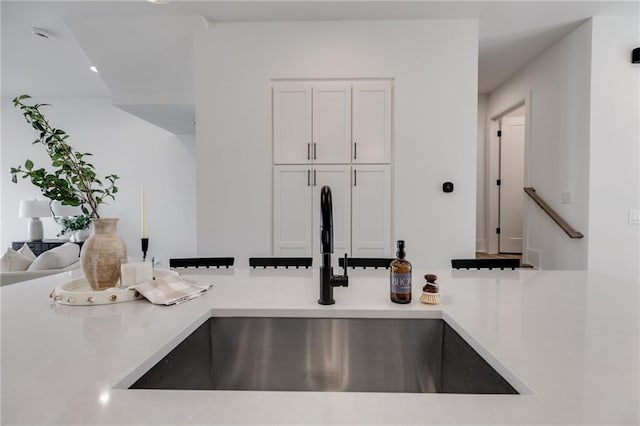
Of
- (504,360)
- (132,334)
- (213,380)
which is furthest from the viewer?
(213,380)

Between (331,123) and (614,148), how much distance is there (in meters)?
2.51

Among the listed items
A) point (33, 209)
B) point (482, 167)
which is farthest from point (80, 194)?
point (482, 167)

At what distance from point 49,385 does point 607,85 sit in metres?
4.11

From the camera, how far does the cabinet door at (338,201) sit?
309 centimetres

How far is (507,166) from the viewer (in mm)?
4902

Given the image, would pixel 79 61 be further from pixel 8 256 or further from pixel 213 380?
pixel 213 380

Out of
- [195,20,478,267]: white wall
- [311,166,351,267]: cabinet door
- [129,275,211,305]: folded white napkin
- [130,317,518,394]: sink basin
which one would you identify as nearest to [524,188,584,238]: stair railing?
[195,20,478,267]: white wall

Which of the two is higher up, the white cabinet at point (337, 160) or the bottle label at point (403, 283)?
the white cabinet at point (337, 160)

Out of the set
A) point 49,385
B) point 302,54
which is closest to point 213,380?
point 49,385

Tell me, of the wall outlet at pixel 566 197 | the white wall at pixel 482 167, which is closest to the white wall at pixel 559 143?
the wall outlet at pixel 566 197

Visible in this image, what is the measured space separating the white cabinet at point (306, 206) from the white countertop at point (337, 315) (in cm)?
188

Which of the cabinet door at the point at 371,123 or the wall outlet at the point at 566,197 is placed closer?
the cabinet door at the point at 371,123

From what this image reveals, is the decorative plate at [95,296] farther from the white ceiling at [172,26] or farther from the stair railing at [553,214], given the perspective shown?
the stair railing at [553,214]

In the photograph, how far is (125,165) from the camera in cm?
543
